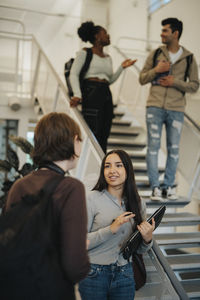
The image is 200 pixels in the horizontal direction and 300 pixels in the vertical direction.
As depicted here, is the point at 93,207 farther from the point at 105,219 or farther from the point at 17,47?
the point at 17,47

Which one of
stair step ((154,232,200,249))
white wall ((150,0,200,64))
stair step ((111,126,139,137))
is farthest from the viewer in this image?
white wall ((150,0,200,64))

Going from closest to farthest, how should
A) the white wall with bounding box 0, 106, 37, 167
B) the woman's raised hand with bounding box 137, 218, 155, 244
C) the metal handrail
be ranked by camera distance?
1. the woman's raised hand with bounding box 137, 218, 155, 244
2. the metal handrail
3. the white wall with bounding box 0, 106, 37, 167

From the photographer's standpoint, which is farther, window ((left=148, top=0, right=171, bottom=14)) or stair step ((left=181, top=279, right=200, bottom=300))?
window ((left=148, top=0, right=171, bottom=14))

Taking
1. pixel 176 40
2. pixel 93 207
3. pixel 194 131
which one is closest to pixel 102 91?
pixel 176 40

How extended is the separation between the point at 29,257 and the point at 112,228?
0.85 metres

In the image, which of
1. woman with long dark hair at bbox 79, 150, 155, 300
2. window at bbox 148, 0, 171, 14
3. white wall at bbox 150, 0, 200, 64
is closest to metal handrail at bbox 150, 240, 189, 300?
woman with long dark hair at bbox 79, 150, 155, 300

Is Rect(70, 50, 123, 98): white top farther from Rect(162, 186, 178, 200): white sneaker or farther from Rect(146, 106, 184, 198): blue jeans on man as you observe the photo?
Rect(162, 186, 178, 200): white sneaker

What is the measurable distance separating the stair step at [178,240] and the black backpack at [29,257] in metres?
2.40

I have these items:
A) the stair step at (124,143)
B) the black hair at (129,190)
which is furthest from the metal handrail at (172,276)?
the stair step at (124,143)

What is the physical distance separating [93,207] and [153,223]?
355 millimetres

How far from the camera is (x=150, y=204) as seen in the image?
145 inches

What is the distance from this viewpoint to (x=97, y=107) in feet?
12.8

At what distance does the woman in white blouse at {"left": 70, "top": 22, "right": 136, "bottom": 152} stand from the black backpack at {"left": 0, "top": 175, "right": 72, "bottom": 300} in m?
2.83

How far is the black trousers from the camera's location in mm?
3902
